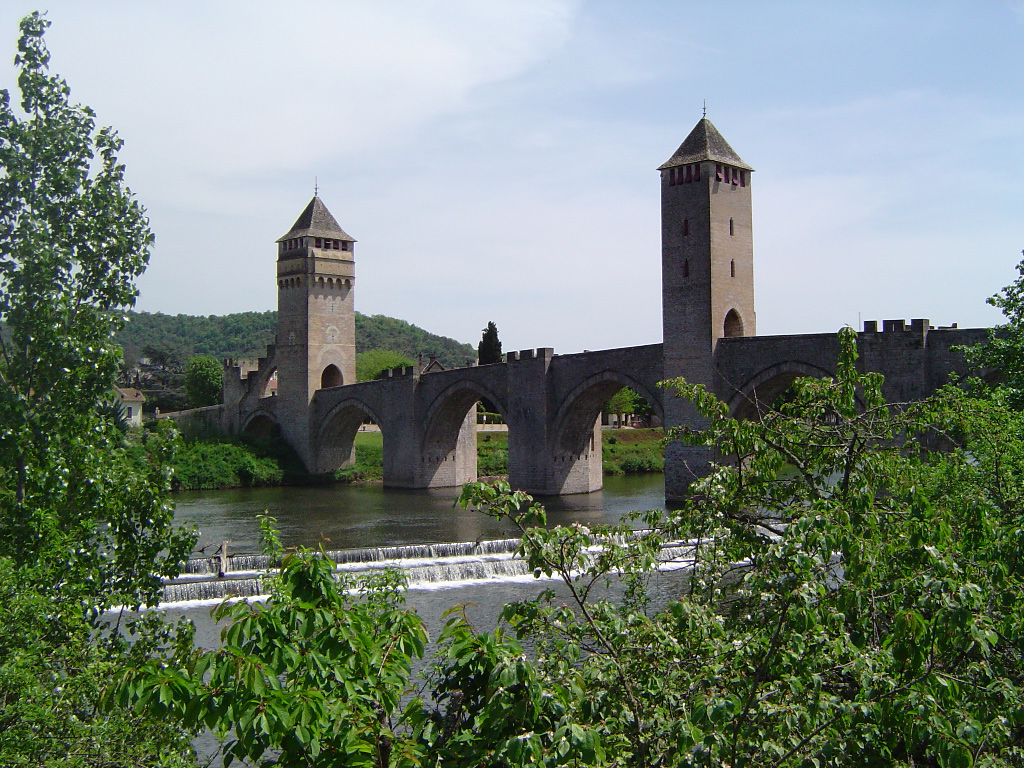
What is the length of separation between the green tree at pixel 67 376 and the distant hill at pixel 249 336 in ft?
342

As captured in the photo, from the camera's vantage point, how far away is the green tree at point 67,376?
6.75 metres

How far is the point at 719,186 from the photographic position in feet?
94.8

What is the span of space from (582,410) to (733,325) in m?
6.96

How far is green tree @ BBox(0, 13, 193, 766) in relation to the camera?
675 centimetres

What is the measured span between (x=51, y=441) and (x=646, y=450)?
41506 millimetres

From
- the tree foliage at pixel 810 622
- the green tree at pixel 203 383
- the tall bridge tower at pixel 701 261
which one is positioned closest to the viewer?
the tree foliage at pixel 810 622

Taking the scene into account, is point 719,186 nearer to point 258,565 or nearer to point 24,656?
point 258,565

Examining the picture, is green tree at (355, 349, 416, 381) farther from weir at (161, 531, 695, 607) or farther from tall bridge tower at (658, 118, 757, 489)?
weir at (161, 531, 695, 607)

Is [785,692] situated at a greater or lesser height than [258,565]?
greater

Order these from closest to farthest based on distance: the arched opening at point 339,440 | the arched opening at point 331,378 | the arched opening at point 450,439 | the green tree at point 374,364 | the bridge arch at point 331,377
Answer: the arched opening at point 450,439
the arched opening at point 339,440
the bridge arch at point 331,377
the arched opening at point 331,378
the green tree at point 374,364

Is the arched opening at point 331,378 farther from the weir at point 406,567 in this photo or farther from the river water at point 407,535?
the weir at point 406,567

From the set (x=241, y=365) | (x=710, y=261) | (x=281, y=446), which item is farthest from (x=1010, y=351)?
(x=241, y=365)

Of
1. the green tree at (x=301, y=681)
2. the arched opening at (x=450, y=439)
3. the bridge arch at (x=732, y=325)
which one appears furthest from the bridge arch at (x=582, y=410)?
the green tree at (x=301, y=681)

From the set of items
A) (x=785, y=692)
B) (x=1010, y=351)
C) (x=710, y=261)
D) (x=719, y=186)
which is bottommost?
(x=785, y=692)
